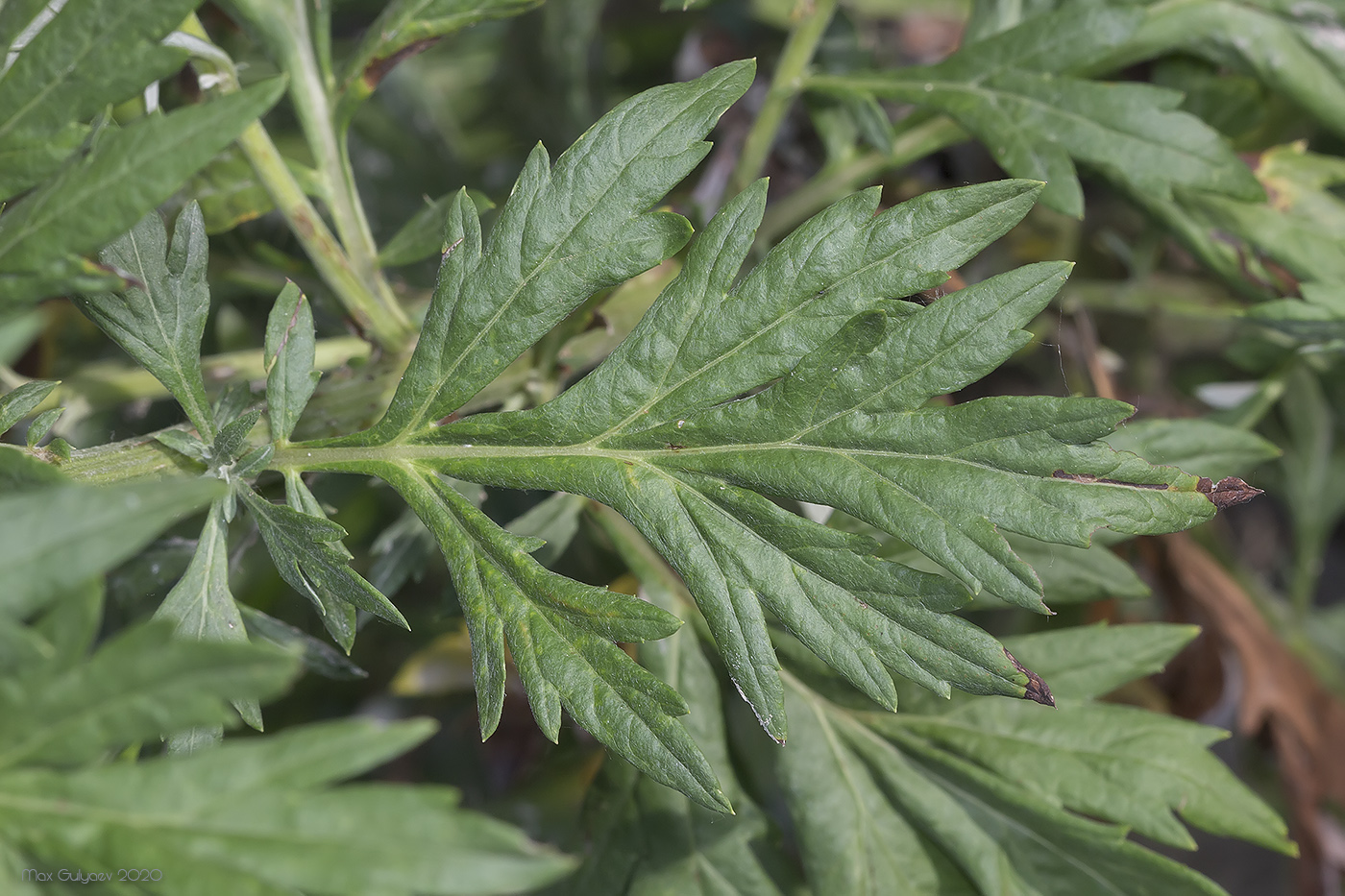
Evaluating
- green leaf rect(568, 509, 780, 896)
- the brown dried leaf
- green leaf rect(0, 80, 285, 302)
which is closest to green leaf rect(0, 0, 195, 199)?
green leaf rect(0, 80, 285, 302)

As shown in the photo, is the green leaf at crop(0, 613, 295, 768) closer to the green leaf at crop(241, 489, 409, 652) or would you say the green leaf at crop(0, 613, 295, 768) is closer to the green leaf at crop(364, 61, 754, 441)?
the green leaf at crop(241, 489, 409, 652)

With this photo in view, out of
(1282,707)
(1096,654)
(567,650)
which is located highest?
(567,650)

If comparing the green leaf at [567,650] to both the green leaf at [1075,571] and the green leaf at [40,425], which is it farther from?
the green leaf at [1075,571]

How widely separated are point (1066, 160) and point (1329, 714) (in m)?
1.39

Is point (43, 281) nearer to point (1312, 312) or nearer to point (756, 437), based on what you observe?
point (756, 437)

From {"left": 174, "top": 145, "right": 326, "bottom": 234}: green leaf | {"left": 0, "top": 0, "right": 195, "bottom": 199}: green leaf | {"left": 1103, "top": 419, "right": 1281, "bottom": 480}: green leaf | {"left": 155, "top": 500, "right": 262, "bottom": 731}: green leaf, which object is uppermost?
{"left": 0, "top": 0, "right": 195, "bottom": 199}: green leaf

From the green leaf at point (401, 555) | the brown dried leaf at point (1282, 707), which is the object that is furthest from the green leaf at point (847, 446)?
the brown dried leaf at point (1282, 707)

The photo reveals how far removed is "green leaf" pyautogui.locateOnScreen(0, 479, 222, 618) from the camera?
1.85ft

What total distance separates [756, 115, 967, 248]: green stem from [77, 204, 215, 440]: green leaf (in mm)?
808

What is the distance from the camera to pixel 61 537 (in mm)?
567

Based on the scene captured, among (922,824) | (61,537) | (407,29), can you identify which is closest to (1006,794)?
(922,824)

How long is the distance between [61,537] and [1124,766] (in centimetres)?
110

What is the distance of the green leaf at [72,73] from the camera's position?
2.41 ft

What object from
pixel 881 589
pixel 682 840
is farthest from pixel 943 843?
pixel 881 589
